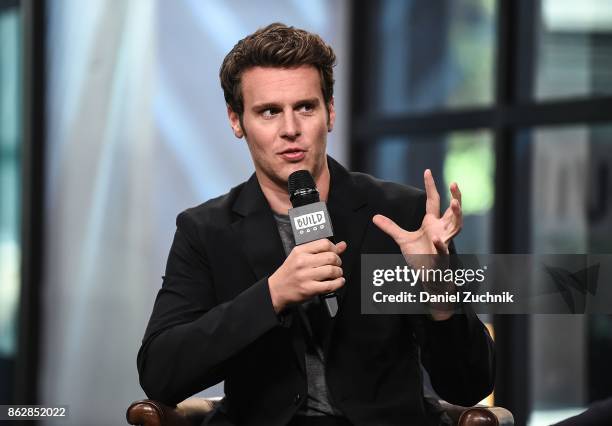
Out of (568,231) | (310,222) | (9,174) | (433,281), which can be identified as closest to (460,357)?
(433,281)

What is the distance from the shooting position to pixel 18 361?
4.62m

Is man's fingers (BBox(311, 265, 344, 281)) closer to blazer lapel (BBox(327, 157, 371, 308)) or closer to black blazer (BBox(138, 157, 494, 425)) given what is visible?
black blazer (BBox(138, 157, 494, 425))

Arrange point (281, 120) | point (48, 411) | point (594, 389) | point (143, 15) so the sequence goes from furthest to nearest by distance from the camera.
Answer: point (143, 15) → point (594, 389) → point (48, 411) → point (281, 120)

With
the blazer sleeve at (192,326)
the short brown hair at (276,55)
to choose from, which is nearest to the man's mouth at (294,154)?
the short brown hair at (276,55)

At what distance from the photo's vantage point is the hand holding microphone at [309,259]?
1.65 m

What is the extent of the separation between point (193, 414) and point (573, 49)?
278cm

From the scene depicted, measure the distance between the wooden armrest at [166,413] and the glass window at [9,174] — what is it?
8.67 feet

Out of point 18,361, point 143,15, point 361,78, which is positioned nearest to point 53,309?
point 18,361

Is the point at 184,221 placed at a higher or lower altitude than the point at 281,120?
lower

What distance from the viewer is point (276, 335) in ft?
6.42

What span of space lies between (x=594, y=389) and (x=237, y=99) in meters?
2.70

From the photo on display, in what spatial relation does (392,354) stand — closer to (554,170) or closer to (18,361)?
(554,170)

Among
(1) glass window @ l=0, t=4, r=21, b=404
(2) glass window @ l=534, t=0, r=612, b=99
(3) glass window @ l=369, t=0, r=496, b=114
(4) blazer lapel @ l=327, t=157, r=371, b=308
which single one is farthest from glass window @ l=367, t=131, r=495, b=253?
(4) blazer lapel @ l=327, t=157, r=371, b=308

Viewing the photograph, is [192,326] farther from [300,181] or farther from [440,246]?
[440,246]
